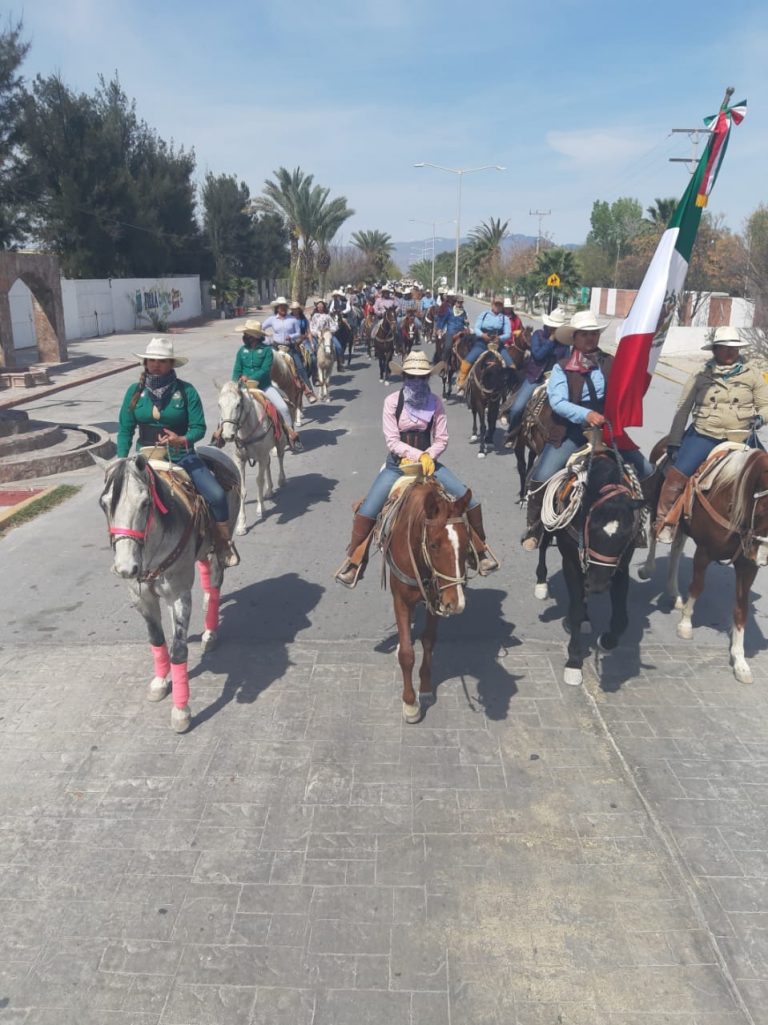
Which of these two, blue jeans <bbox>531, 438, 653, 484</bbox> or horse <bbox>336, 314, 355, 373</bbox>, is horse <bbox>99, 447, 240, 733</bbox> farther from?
horse <bbox>336, 314, 355, 373</bbox>

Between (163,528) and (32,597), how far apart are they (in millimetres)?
3432

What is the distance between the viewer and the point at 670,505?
666cm

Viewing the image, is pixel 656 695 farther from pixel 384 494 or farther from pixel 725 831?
pixel 384 494

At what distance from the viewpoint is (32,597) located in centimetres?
777

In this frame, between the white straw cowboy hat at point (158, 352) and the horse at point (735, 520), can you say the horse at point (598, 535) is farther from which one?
the white straw cowboy hat at point (158, 352)

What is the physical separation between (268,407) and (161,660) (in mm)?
5093

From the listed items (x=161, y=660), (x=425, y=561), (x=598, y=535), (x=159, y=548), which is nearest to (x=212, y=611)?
(x=161, y=660)

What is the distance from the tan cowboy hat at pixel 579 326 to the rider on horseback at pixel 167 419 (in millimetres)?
3400

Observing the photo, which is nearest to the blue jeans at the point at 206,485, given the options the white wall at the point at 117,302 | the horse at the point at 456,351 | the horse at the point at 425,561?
the horse at the point at 425,561

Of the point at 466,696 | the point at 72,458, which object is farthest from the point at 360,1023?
the point at 72,458

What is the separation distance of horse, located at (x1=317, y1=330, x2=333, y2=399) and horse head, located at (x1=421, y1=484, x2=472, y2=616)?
588 inches

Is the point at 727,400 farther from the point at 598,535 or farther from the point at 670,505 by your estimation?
the point at 598,535

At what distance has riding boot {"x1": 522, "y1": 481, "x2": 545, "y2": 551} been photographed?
6.89 m

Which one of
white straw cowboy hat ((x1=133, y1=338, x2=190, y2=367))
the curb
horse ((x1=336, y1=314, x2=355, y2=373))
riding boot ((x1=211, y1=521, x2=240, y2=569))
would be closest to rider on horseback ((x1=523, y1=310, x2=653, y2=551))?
riding boot ((x1=211, y1=521, x2=240, y2=569))
